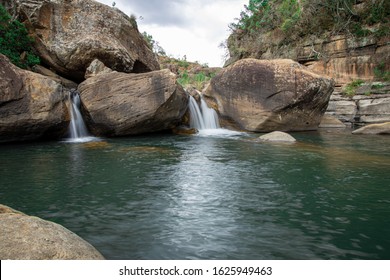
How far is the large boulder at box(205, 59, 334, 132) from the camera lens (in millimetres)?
15016

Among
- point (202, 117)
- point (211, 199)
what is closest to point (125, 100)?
point (202, 117)

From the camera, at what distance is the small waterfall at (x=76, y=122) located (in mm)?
12938

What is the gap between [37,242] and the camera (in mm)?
2789

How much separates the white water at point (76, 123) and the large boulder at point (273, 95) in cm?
626

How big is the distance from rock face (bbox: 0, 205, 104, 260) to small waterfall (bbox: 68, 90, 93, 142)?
9.95m

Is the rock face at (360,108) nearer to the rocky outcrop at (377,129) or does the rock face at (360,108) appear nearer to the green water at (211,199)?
the rocky outcrop at (377,129)

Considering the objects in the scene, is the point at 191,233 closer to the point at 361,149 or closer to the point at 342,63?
the point at 361,149

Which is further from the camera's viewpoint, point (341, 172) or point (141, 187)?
point (341, 172)

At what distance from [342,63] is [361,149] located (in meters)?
11.4

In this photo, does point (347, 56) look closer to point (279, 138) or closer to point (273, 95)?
point (273, 95)

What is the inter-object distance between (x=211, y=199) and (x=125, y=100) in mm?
8226

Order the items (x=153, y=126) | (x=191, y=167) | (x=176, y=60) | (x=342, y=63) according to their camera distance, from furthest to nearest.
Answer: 1. (x=176, y=60)
2. (x=342, y=63)
3. (x=153, y=126)
4. (x=191, y=167)

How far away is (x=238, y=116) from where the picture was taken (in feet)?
51.8
